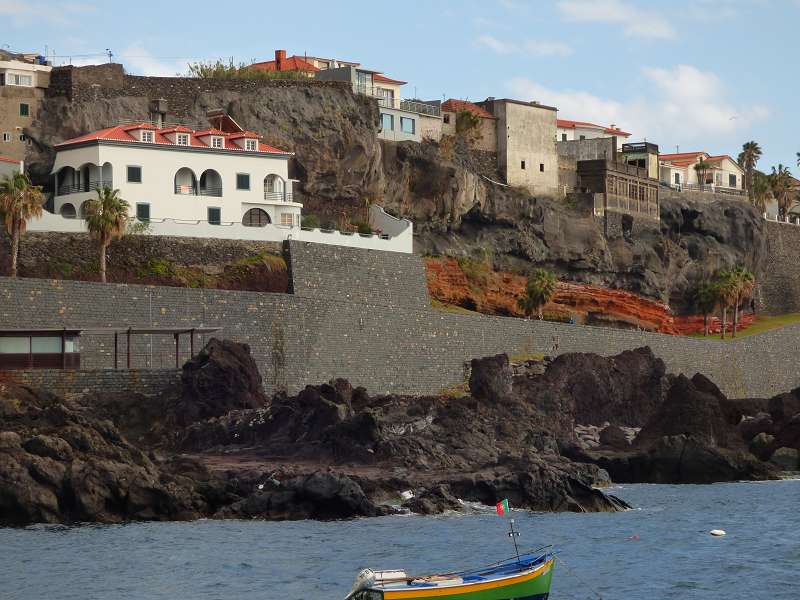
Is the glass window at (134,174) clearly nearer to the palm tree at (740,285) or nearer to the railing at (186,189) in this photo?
the railing at (186,189)

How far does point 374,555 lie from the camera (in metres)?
44.1

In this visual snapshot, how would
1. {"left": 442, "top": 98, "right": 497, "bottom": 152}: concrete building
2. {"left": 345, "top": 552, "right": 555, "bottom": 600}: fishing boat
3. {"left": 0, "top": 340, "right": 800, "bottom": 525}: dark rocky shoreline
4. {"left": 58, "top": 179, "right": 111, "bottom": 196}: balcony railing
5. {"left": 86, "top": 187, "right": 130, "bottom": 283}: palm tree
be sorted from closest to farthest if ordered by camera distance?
{"left": 345, "top": 552, "right": 555, "bottom": 600}: fishing boat
{"left": 0, "top": 340, "right": 800, "bottom": 525}: dark rocky shoreline
{"left": 86, "top": 187, "right": 130, "bottom": 283}: palm tree
{"left": 58, "top": 179, "right": 111, "bottom": 196}: balcony railing
{"left": 442, "top": 98, "right": 497, "bottom": 152}: concrete building

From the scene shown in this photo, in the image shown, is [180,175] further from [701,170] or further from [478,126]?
[701,170]

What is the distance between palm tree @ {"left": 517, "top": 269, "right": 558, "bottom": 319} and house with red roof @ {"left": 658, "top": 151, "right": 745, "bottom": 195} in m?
30.8

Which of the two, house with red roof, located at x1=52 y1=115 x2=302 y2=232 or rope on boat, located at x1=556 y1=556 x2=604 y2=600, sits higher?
house with red roof, located at x1=52 y1=115 x2=302 y2=232

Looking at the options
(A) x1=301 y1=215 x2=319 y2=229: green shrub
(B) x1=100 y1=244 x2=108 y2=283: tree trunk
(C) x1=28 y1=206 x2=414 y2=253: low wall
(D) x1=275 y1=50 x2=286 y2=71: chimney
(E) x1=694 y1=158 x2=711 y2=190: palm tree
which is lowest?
(B) x1=100 y1=244 x2=108 y2=283: tree trunk

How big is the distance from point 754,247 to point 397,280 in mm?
42692

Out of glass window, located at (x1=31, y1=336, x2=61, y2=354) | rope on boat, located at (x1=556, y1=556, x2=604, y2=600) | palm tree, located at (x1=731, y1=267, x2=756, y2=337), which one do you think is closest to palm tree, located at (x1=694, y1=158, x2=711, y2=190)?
palm tree, located at (x1=731, y1=267, x2=756, y2=337)

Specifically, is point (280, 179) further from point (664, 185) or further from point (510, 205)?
point (664, 185)

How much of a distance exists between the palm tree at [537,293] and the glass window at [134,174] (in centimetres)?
2417

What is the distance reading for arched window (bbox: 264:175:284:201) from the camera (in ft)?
247

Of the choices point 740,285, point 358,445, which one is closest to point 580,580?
point 358,445

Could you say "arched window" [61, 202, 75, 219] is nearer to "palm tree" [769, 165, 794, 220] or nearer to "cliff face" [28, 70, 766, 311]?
"cliff face" [28, 70, 766, 311]

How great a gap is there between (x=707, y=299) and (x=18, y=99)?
4483cm
